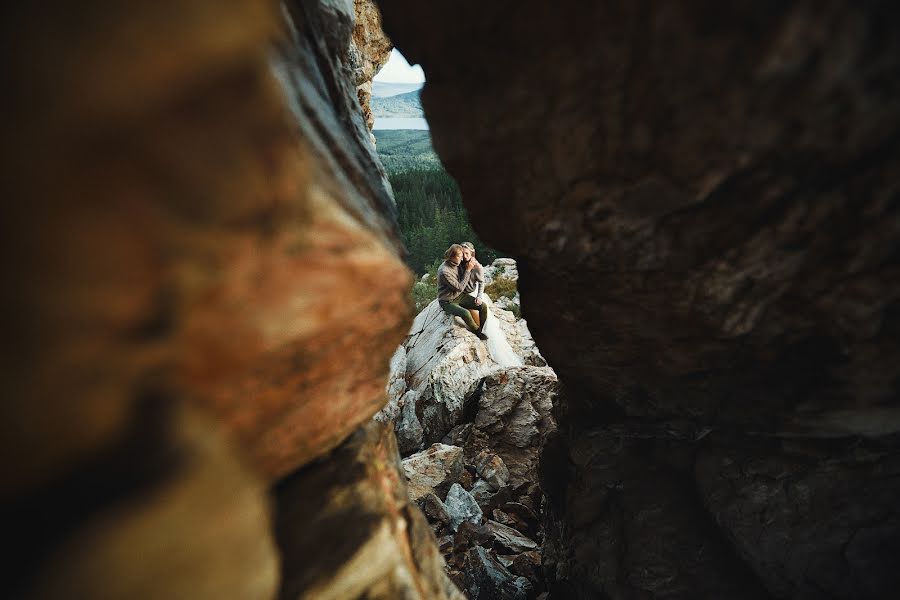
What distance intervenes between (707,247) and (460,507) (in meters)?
6.74

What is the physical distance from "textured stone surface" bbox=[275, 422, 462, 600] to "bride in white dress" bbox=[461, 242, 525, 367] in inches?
305

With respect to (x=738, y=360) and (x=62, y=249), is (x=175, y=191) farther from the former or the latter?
(x=738, y=360)

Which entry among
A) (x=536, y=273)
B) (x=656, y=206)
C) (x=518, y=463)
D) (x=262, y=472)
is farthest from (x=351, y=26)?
Result: (x=518, y=463)

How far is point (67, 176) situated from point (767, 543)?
267 inches

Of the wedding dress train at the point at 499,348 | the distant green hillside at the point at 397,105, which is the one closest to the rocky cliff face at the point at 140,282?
the wedding dress train at the point at 499,348

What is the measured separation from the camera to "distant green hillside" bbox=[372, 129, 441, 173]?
9207 cm

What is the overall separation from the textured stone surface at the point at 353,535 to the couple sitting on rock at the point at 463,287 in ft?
24.0

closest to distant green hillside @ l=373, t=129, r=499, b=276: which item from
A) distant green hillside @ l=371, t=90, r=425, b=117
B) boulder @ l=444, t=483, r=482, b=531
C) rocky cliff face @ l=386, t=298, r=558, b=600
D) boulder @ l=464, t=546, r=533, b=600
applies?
rocky cliff face @ l=386, t=298, r=558, b=600

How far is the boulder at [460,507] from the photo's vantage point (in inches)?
288

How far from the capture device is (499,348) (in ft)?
36.6

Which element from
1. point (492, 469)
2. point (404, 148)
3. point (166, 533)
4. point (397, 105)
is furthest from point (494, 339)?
point (397, 105)

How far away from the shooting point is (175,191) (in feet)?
3.95

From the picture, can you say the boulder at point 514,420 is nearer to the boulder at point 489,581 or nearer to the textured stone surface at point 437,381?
the textured stone surface at point 437,381

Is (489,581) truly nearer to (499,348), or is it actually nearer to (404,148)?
(499,348)
